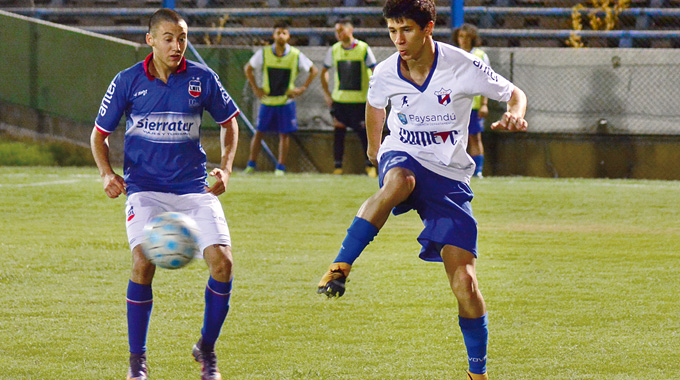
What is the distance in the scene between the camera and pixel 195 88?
4.68 meters

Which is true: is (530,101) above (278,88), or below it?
below

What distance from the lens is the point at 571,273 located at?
7363 millimetres

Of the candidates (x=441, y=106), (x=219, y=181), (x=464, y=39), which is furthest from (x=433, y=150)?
(x=464, y=39)

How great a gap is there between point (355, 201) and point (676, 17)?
7507mm

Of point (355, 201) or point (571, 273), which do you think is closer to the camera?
point (571, 273)

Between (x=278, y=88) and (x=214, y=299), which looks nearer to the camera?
(x=214, y=299)

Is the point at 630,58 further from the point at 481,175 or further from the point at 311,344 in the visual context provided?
the point at 311,344

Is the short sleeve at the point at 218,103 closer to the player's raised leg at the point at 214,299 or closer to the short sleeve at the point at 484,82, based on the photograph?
the player's raised leg at the point at 214,299

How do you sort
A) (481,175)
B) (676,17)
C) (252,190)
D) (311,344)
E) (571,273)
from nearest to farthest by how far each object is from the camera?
(311,344), (571,273), (252,190), (481,175), (676,17)

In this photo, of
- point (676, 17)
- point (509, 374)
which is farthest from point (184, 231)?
point (676, 17)

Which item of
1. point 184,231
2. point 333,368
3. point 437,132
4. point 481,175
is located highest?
point 437,132

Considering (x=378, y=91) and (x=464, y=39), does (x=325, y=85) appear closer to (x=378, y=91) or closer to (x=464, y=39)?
(x=464, y=39)

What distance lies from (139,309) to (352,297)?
221 centimetres

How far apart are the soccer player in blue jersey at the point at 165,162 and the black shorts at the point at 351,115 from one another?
29.8ft
